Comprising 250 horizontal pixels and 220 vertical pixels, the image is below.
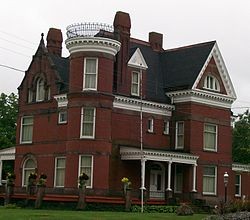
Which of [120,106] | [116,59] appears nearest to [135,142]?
[120,106]

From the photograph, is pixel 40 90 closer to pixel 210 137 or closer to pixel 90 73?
pixel 90 73

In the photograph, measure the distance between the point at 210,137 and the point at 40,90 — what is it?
13.6 metres

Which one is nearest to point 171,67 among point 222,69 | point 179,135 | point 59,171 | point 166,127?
point 222,69

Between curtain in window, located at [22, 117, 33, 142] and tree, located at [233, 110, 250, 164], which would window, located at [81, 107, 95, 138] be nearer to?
curtain in window, located at [22, 117, 33, 142]

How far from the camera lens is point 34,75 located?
50344 millimetres

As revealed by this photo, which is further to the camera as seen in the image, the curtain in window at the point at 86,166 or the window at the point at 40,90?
the window at the point at 40,90

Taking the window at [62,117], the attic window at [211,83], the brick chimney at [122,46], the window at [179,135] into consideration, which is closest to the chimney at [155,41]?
the brick chimney at [122,46]

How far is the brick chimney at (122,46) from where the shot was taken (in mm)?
47156

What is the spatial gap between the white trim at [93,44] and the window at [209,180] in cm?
1245

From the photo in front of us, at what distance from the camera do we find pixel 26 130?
167ft

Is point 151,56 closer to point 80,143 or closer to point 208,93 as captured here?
point 208,93

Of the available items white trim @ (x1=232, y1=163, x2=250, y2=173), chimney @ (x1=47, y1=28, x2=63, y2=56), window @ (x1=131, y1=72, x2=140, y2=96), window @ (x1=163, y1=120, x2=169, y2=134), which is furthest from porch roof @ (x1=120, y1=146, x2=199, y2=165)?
chimney @ (x1=47, y1=28, x2=63, y2=56)

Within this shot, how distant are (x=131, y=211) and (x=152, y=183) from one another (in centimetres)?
863

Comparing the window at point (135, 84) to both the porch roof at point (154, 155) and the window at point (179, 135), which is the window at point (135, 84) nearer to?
the window at point (179, 135)
